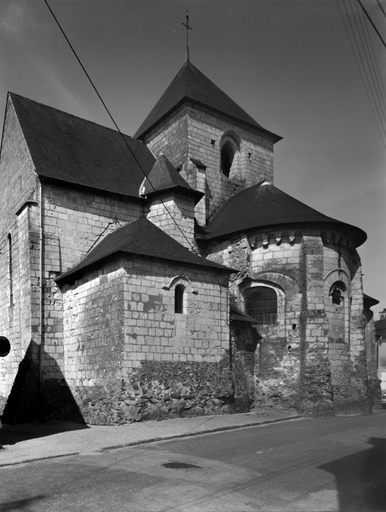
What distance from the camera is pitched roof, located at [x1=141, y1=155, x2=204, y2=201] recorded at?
62.5ft

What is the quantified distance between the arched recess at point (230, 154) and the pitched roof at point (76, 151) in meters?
4.52

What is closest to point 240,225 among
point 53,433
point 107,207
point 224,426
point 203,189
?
point 203,189

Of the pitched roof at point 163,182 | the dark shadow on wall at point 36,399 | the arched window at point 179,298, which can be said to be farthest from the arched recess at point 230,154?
the dark shadow on wall at point 36,399

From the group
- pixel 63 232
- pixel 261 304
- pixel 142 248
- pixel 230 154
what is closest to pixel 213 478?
pixel 142 248

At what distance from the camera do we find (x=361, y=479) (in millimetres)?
7211

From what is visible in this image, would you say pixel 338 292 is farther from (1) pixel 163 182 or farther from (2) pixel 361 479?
(2) pixel 361 479

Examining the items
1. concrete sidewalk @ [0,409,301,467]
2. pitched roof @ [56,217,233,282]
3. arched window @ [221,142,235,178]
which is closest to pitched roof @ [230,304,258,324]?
pitched roof @ [56,217,233,282]

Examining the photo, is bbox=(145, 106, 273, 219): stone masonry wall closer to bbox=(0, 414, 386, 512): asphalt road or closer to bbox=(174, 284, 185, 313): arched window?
bbox=(174, 284, 185, 313): arched window

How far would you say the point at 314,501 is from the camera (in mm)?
6105

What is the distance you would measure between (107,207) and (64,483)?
41.2 feet

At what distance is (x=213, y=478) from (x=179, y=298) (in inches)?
324

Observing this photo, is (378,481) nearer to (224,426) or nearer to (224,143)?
(224,426)

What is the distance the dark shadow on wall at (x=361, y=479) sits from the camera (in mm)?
5980

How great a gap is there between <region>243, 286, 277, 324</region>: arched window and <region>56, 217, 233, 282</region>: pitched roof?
304 cm
